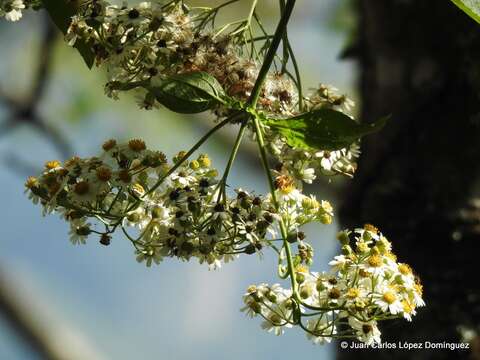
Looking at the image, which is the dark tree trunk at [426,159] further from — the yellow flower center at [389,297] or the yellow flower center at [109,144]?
the yellow flower center at [109,144]

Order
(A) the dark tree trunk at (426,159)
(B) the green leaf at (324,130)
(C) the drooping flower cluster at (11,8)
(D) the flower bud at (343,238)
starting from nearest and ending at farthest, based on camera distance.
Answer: (B) the green leaf at (324,130)
(C) the drooping flower cluster at (11,8)
(D) the flower bud at (343,238)
(A) the dark tree trunk at (426,159)

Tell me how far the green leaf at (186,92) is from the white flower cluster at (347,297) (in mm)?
284

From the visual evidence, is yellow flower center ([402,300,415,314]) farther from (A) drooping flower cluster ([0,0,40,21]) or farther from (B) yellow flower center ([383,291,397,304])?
(A) drooping flower cluster ([0,0,40,21])

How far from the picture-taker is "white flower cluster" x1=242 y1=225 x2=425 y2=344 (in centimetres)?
109

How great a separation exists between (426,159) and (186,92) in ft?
4.37

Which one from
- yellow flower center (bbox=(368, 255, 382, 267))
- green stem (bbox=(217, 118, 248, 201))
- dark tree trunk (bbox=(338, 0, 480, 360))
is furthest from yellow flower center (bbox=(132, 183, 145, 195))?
dark tree trunk (bbox=(338, 0, 480, 360))

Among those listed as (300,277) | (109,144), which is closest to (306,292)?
(300,277)

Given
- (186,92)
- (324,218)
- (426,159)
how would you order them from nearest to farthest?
(186,92)
(324,218)
(426,159)

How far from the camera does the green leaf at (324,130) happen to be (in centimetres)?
97

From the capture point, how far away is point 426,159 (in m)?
2.20

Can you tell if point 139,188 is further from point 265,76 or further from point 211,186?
point 265,76

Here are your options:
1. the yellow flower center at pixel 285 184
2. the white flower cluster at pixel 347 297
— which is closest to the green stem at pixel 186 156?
the yellow flower center at pixel 285 184

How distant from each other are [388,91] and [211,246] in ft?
4.49

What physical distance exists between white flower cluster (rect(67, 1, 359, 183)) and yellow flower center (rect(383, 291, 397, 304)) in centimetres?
19
